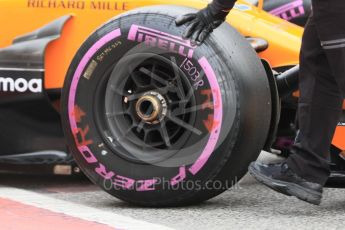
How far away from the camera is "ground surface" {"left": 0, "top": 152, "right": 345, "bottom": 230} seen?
4094 millimetres

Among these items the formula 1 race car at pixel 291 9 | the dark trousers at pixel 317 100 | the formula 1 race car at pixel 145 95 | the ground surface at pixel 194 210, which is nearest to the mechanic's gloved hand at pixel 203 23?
the formula 1 race car at pixel 145 95

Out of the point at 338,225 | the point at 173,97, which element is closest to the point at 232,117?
the point at 173,97

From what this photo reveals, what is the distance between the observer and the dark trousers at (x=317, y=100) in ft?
13.5

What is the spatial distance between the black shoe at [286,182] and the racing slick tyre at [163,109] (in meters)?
0.13

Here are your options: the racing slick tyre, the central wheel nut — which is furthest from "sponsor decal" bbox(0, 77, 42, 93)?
the central wheel nut

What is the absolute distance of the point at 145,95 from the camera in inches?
173

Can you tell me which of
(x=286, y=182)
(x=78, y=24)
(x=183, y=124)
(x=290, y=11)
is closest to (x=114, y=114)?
(x=183, y=124)

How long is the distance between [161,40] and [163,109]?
13.2 inches

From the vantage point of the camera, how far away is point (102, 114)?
4551 millimetres

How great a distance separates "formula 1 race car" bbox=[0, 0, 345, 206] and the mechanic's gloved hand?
0.03 metres

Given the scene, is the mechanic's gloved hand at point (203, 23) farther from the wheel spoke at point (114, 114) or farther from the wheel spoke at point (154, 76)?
the wheel spoke at point (114, 114)

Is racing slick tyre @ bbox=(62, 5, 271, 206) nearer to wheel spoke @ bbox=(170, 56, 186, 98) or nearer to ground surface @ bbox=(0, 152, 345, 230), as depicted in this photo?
wheel spoke @ bbox=(170, 56, 186, 98)

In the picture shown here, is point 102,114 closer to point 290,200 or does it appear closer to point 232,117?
point 232,117

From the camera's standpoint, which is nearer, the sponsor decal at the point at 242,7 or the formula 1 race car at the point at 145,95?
the formula 1 race car at the point at 145,95
